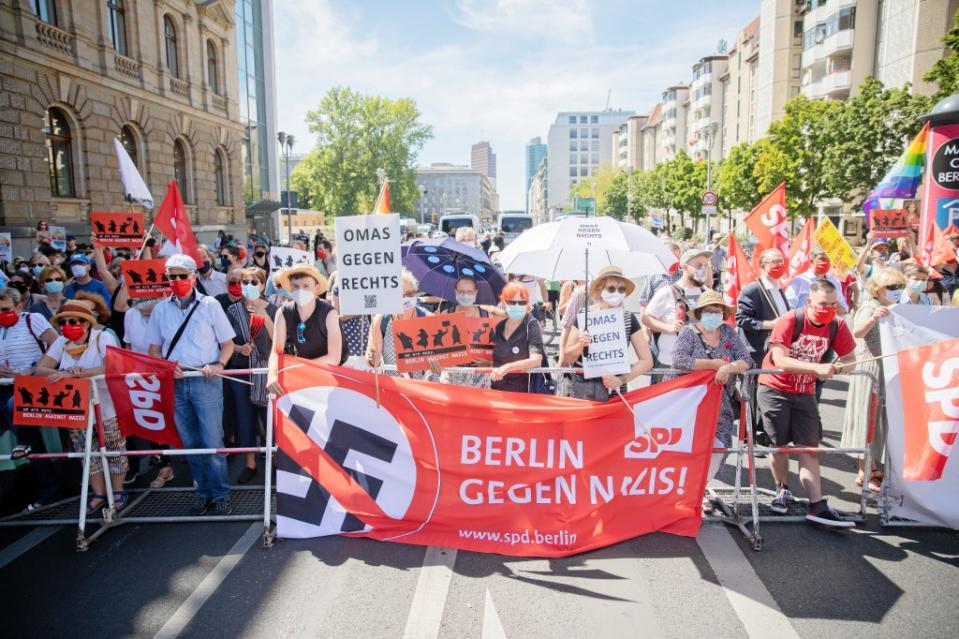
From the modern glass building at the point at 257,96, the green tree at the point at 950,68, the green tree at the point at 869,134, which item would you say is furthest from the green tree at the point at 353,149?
the green tree at the point at 950,68

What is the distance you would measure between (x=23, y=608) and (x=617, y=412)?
4.17 m

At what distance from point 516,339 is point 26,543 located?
4223 millimetres

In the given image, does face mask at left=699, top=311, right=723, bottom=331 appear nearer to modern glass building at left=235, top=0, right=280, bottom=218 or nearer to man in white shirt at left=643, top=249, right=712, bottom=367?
man in white shirt at left=643, top=249, right=712, bottom=367

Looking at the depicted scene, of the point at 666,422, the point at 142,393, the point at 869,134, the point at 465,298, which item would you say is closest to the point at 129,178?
the point at 142,393

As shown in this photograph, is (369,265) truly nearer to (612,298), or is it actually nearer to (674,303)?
(612,298)

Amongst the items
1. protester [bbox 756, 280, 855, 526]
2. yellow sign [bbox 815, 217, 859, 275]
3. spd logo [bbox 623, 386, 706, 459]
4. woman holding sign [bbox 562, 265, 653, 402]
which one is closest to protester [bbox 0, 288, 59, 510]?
woman holding sign [bbox 562, 265, 653, 402]

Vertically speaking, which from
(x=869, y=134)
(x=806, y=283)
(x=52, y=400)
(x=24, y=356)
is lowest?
(x=52, y=400)

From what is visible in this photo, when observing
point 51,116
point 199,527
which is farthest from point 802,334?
point 51,116

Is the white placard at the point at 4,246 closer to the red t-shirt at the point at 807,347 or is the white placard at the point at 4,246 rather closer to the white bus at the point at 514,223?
the red t-shirt at the point at 807,347

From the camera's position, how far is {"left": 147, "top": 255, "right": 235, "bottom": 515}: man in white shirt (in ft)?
17.0

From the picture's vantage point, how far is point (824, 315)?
485cm

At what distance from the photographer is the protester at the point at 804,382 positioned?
4.84m

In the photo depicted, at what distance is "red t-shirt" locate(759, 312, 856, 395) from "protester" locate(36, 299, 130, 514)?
5.52 metres

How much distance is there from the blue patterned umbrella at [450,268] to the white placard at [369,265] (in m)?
1.28
